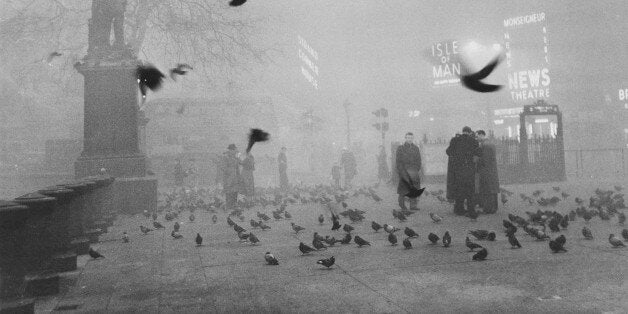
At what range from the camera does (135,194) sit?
12.0 meters

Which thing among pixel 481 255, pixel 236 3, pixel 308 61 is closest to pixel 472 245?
pixel 481 255

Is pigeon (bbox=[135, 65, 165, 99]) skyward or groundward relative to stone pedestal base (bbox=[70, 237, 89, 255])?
skyward

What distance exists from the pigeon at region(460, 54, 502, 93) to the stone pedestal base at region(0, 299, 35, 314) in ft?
171

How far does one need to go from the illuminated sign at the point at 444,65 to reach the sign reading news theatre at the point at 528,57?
5081 millimetres

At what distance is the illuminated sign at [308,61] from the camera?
249ft

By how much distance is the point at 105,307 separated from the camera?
4.12m

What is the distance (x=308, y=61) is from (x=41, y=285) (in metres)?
77.0

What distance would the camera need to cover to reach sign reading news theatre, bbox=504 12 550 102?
48.8m

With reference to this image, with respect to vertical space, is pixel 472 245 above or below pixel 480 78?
below

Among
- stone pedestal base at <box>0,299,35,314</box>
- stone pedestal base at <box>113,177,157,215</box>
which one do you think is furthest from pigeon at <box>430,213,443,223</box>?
stone pedestal base at <box>0,299,35,314</box>

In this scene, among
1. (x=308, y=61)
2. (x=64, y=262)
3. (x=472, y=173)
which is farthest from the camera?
(x=308, y=61)

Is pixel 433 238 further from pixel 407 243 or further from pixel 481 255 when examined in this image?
pixel 481 255

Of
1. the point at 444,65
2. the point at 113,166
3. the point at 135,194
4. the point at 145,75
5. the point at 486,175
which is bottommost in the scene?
the point at 135,194

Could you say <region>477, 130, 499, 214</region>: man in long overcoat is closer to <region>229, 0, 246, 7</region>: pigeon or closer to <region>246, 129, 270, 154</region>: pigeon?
<region>229, 0, 246, 7</region>: pigeon
